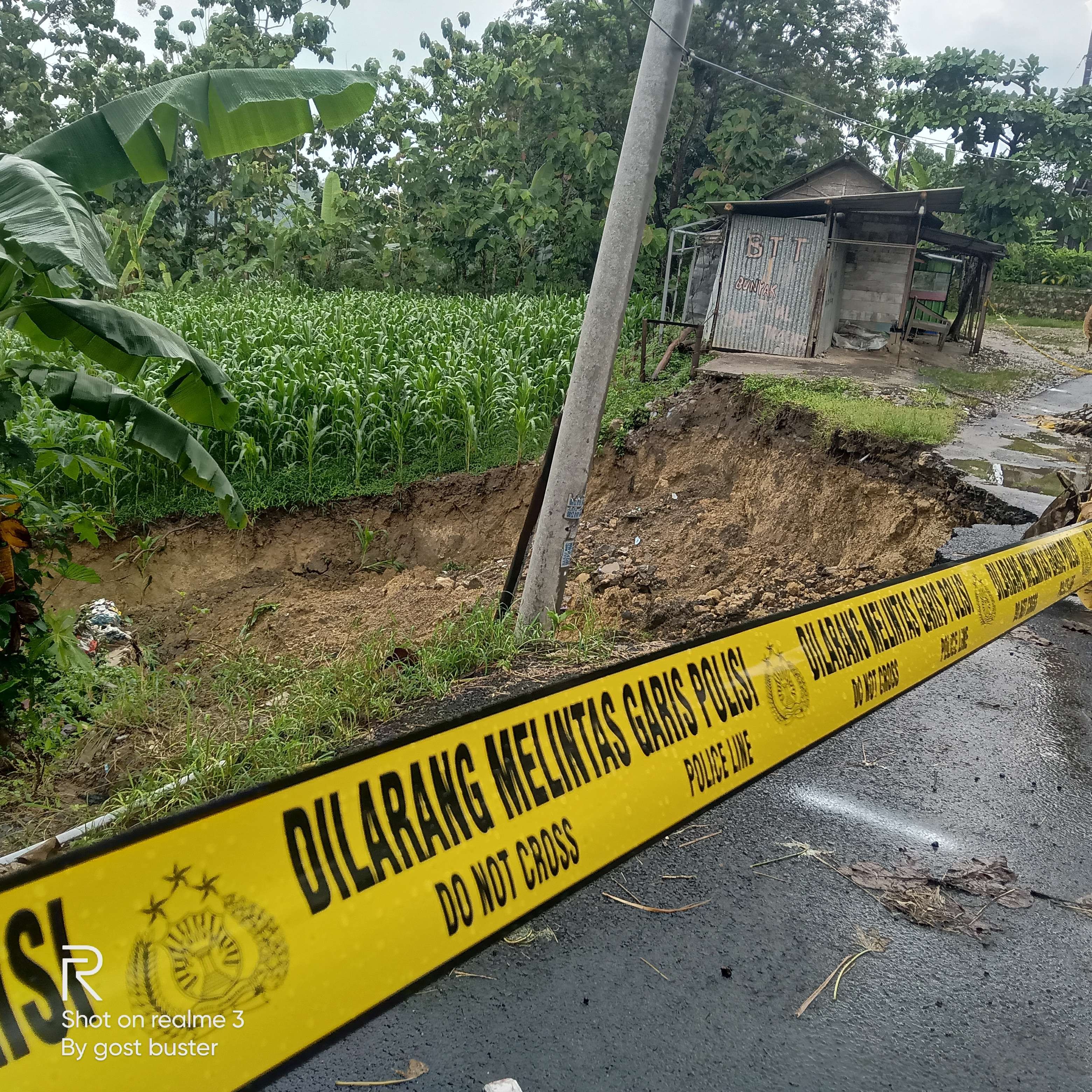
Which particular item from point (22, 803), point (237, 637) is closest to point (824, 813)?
point (22, 803)

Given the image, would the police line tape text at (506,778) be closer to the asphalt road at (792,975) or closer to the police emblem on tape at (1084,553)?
the asphalt road at (792,975)

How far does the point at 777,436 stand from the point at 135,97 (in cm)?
812

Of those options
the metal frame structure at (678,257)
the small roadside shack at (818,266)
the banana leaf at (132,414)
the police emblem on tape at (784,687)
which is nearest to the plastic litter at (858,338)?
the small roadside shack at (818,266)

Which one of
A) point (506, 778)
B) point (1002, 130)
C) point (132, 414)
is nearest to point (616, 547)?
point (132, 414)

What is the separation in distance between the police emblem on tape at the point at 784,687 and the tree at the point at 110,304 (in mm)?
2996

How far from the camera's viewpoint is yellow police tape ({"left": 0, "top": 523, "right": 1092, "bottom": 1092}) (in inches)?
50.0

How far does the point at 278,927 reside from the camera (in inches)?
58.6

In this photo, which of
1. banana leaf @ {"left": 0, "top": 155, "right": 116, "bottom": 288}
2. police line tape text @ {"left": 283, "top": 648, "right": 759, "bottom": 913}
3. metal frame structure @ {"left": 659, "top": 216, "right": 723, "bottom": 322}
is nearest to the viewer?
police line tape text @ {"left": 283, "top": 648, "right": 759, "bottom": 913}

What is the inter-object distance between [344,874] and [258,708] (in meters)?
4.10

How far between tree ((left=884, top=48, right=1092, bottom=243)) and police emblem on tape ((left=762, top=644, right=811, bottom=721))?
26137mm

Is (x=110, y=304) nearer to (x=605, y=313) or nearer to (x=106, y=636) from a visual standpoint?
(x=605, y=313)

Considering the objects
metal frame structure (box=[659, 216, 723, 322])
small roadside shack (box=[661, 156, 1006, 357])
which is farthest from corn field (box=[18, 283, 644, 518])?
small roadside shack (box=[661, 156, 1006, 357])

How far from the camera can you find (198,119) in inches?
169

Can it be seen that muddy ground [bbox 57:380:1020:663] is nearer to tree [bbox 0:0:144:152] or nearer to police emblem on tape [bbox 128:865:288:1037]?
police emblem on tape [bbox 128:865:288:1037]
